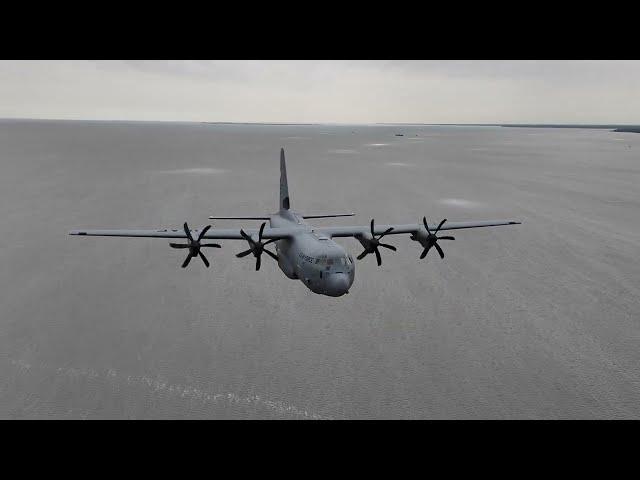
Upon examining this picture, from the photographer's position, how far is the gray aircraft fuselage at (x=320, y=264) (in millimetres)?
25156

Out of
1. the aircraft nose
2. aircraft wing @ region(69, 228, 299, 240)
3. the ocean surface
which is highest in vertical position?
aircraft wing @ region(69, 228, 299, 240)

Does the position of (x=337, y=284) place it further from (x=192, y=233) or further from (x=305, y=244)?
(x=192, y=233)

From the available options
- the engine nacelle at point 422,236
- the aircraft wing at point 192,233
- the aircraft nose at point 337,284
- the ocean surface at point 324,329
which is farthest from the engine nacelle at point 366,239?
the aircraft nose at point 337,284

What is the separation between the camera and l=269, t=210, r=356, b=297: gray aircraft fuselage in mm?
25156

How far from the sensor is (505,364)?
2286cm

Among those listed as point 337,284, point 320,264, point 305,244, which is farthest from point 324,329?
point 305,244

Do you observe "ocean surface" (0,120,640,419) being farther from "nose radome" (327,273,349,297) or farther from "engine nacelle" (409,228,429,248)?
"engine nacelle" (409,228,429,248)

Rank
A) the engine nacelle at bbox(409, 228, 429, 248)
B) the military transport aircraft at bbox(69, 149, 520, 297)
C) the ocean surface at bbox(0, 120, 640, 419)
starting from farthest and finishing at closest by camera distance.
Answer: the engine nacelle at bbox(409, 228, 429, 248), the military transport aircraft at bbox(69, 149, 520, 297), the ocean surface at bbox(0, 120, 640, 419)

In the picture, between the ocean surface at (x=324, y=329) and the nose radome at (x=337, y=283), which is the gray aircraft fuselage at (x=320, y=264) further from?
the ocean surface at (x=324, y=329)

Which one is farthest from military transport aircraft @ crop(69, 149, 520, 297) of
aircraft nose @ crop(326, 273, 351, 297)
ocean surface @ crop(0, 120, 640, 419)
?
ocean surface @ crop(0, 120, 640, 419)

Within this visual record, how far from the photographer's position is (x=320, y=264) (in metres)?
25.8

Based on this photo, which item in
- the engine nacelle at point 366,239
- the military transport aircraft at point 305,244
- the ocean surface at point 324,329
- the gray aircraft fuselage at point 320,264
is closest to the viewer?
the ocean surface at point 324,329

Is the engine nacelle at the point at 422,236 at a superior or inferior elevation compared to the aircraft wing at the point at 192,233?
inferior

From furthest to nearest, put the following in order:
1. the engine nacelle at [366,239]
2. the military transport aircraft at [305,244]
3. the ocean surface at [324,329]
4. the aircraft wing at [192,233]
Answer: the engine nacelle at [366,239], the aircraft wing at [192,233], the military transport aircraft at [305,244], the ocean surface at [324,329]
